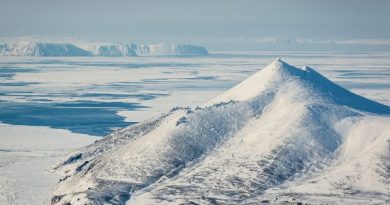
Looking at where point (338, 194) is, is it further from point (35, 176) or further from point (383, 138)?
point (35, 176)

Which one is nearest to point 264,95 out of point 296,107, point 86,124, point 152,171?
point 296,107

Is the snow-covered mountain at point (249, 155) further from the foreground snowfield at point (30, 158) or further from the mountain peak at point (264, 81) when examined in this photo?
the foreground snowfield at point (30, 158)

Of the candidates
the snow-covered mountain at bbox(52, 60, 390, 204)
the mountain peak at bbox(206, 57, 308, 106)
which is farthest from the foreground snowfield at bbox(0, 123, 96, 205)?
the mountain peak at bbox(206, 57, 308, 106)

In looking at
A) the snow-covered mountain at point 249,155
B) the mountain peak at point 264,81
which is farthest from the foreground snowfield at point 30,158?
the mountain peak at point 264,81

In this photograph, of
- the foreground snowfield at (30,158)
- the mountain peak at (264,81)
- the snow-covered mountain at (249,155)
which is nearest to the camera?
the snow-covered mountain at (249,155)

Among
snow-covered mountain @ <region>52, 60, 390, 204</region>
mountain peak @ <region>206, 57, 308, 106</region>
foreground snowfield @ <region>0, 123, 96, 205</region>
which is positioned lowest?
foreground snowfield @ <region>0, 123, 96, 205</region>

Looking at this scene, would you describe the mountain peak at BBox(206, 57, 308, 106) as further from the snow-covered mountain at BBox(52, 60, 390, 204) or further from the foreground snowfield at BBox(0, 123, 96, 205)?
the foreground snowfield at BBox(0, 123, 96, 205)
